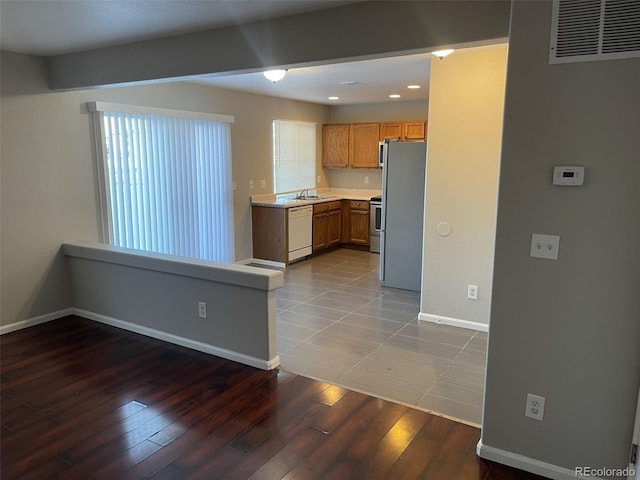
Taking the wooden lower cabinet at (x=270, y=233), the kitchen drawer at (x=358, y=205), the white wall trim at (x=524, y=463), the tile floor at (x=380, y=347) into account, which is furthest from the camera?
the kitchen drawer at (x=358, y=205)

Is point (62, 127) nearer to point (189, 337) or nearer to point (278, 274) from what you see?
point (189, 337)

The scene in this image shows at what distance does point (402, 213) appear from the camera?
5.26m

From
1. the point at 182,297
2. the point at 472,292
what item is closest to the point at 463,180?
the point at 472,292

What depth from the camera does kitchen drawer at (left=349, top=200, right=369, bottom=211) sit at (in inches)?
292

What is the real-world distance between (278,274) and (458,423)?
4.88 ft

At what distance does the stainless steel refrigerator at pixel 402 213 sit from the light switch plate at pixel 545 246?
305 cm

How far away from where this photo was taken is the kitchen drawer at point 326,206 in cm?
697

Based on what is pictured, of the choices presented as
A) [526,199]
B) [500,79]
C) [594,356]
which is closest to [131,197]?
[500,79]

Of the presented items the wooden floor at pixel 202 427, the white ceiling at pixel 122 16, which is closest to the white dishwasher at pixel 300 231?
the wooden floor at pixel 202 427

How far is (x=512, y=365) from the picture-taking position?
86.4 inches

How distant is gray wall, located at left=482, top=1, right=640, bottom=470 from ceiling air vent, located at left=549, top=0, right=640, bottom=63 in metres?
0.04

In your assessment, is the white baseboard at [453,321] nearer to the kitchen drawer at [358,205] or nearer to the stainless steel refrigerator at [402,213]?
the stainless steel refrigerator at [402,213]

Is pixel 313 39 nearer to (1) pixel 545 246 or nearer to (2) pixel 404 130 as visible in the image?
(1) pixel 545 246

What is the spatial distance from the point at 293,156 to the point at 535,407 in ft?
19.3
